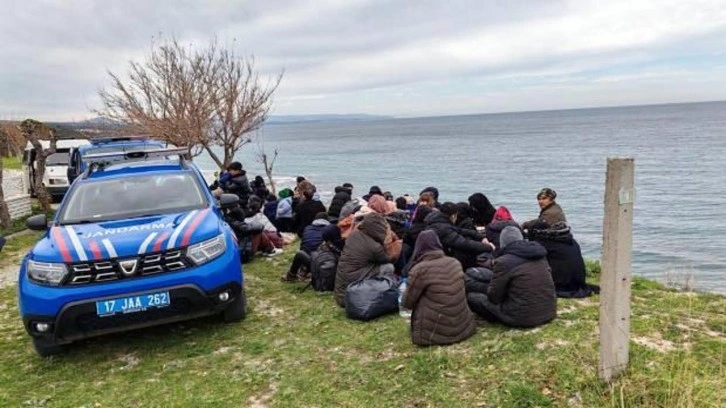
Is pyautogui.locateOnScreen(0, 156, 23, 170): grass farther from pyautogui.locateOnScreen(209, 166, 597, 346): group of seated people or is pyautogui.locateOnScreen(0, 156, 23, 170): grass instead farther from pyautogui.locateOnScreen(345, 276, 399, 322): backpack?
pyautogui.locateOnScreen(345, 276, 399, 322): backpack

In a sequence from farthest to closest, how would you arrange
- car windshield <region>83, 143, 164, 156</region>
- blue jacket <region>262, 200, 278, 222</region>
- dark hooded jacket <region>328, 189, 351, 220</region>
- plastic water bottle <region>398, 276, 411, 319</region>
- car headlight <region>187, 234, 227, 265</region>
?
car windshield <region>83, 143, 164, 156</region>
blue jacket <region>262, 200, 278, 222</region>
dark hooded jacket <region>328, 189, 351, 220</region>
plastic water bottle <region>398, 276, 411, 319</region>
car headlight <region>187, 234, 227, 265</region>

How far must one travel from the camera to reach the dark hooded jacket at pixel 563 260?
6.66m

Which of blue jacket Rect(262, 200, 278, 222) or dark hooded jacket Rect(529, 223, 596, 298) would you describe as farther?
blue jacket Rect(262, 200, 278, 222)

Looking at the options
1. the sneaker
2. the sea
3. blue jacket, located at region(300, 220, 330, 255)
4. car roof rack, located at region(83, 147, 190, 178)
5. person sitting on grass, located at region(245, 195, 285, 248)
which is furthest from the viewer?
the sea

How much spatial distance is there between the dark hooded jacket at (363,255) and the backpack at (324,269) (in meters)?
0.57

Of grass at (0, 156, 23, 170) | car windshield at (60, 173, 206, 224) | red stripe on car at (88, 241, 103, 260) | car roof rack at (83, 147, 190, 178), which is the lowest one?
grass at (0, 156, 23, 170)

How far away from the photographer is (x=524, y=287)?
533 cm

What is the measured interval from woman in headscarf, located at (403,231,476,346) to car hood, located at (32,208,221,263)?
6.89 ft

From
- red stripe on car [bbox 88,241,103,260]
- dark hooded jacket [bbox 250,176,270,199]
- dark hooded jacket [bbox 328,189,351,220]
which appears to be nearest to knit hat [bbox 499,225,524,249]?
red stripe on car [bbox 88,241,103,260]

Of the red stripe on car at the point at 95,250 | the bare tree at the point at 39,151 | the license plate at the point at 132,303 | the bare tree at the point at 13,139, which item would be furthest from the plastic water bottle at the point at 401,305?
the bare tree at the point at 13,139

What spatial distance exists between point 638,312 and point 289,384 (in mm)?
3787

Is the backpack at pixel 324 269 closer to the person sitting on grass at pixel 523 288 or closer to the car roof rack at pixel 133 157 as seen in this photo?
the car roof rack at pixel 133 157

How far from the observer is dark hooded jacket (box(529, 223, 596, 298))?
666cm

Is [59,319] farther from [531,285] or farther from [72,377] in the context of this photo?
[531,285]
